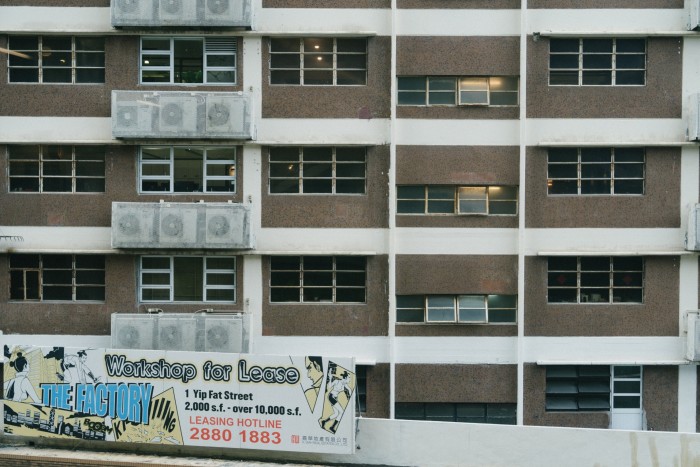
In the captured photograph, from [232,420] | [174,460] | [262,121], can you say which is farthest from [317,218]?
[174,460]

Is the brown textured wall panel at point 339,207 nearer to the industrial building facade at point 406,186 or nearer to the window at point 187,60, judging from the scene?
the industrial building facade at point 406,186

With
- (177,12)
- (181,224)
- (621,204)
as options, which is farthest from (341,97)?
(621,204)

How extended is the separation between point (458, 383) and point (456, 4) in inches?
378

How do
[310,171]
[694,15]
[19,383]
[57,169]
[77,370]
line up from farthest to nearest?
[57,169], [310,171], [694,15], [19,383], [77,370]

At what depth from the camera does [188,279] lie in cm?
1728

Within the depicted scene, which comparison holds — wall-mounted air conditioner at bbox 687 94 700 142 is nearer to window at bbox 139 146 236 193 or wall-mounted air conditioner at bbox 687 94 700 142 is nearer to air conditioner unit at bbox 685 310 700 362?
air conditioner unit at bbox 685 310 700 362

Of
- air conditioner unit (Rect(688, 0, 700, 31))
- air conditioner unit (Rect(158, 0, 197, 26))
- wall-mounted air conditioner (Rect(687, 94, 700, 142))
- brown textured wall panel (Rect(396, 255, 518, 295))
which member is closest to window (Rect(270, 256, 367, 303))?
brown textured wall panel (Rect(396, 255, 518, 295))

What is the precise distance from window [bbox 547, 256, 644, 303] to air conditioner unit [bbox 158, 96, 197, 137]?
9.72 m

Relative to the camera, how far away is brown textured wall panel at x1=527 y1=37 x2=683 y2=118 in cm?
1670

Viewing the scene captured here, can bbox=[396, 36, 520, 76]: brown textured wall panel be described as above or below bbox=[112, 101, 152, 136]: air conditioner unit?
above

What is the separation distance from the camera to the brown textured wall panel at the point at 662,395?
1680 cm

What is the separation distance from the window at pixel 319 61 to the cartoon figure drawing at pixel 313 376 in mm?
7135

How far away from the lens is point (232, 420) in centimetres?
1470

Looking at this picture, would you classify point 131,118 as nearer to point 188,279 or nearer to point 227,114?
point 227,114
